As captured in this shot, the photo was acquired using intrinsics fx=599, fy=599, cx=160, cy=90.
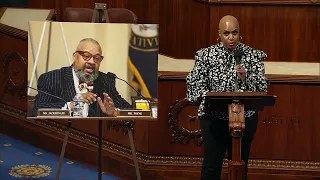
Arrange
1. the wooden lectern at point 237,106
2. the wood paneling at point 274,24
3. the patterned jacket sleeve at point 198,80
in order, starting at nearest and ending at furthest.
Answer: the wooden lectern at point 237,106 < the patterned jacket sleeve at point 198,80 < the wood paneling at point 274,24

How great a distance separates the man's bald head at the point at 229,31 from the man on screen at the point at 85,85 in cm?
77

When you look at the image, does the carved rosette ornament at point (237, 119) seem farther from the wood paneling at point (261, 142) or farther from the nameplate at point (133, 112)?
the wood paneling at point (261, 142)

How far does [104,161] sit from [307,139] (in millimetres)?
1627

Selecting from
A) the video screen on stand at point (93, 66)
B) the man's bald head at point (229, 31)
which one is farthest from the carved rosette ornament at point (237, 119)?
the video screen on stand at point (93, 66)

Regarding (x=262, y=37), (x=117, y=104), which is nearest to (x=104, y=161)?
(x=117, y=104)

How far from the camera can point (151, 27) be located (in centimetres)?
371

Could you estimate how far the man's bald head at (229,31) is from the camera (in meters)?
3.26

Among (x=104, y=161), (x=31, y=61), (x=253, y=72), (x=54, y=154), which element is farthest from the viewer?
(x=54, y=154)

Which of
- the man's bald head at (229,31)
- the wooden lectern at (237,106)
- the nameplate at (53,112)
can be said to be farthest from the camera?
the nameplate at (53,112)

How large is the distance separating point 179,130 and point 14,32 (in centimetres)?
193

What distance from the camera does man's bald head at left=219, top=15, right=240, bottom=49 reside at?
326 cm

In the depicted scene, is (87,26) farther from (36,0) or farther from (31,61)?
(36,0)

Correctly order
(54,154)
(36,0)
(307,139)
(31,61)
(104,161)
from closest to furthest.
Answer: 1. (31,61)
2. (307,139)
3. (104,161)
4. (54,154)
5. (36,0)

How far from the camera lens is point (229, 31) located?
3270mm
